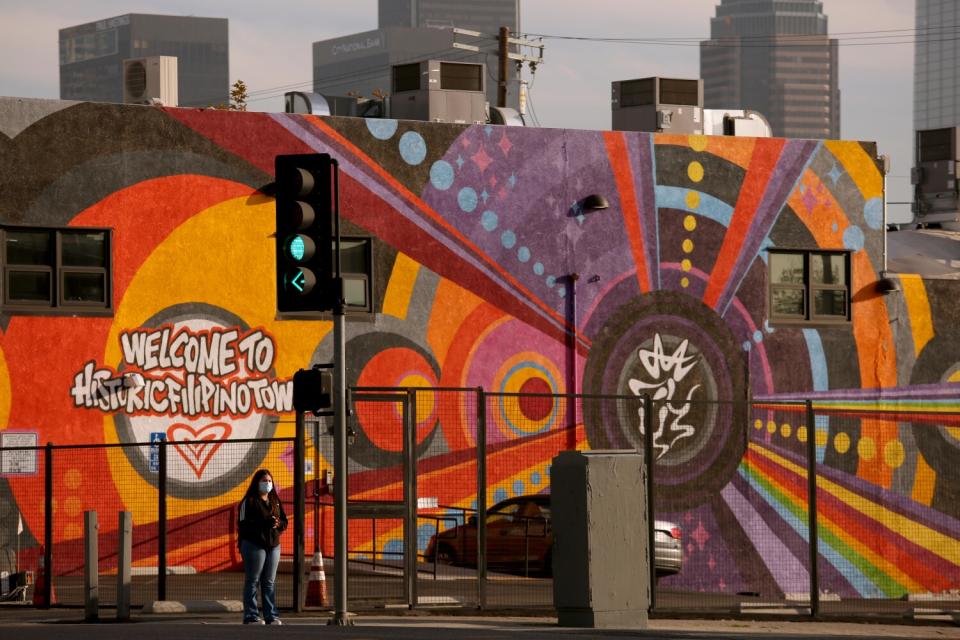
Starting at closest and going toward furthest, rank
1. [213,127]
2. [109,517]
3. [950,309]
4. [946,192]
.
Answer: [109,517] < [213,127] < [950,309] < [946,192]

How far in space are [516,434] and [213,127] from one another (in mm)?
7522

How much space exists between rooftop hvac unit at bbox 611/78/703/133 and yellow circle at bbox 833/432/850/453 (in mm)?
7081

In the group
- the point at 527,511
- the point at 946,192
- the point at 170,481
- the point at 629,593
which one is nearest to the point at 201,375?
the point at 170,481

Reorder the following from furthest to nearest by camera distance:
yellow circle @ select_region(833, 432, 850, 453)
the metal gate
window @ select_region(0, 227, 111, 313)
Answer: yellow circle @ select_region(833, 432, 850, 453), window @ select_region(0, 227, 111, 313), the metal gate

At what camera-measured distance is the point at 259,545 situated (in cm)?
1888

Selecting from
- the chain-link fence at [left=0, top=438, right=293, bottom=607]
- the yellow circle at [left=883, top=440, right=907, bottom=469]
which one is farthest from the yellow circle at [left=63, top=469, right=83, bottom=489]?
the yellow circle at [left=883, top=440, right=907, bottom=469]

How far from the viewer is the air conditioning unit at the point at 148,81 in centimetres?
3095

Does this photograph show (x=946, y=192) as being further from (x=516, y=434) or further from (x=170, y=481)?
(x=170, y=481)

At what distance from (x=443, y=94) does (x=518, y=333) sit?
531 cm

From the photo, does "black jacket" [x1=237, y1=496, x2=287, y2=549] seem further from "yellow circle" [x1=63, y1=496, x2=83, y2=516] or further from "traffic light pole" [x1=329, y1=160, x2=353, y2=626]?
"yellow circle" [x1=63, y1=496, x2=83, y2=516]

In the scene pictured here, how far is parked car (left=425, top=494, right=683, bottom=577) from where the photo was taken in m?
22.2

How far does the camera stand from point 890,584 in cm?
3062

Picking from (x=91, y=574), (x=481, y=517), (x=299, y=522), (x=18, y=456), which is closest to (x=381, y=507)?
(x=299, y=522)

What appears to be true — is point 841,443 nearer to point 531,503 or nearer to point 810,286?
point 810,286
